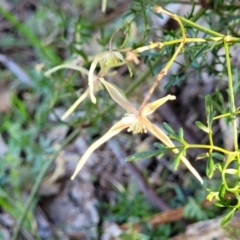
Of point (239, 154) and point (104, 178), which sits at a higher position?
point (239, 154)

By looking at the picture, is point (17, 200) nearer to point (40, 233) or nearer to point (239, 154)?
point (40, 233)

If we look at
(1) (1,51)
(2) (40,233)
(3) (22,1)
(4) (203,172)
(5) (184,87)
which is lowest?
(2) (40,233)

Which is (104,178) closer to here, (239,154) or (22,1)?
(22,1)

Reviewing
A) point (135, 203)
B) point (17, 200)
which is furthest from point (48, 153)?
point (135, 203)

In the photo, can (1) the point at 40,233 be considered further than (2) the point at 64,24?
Yes

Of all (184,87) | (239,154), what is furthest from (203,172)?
(239,154)

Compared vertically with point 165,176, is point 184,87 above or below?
above

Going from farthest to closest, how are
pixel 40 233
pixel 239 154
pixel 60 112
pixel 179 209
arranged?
1. pixel 60 112
2. pixel 40 233
3. pixel 179 209
4. pixel 239 154

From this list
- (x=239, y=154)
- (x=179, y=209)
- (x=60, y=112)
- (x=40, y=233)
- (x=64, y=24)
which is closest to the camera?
(x=239, y=154)

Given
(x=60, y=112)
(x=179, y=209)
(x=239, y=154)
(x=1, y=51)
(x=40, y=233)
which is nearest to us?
(x=239, y=154)
